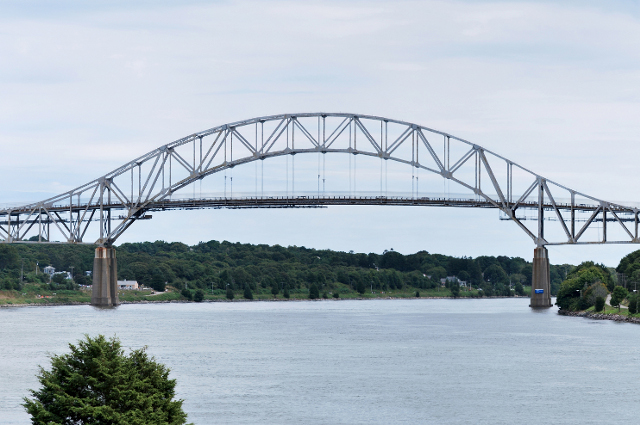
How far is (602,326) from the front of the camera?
286 ft

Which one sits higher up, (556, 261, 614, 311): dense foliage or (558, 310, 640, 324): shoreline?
(556, 261, 614, 311): dense foliage

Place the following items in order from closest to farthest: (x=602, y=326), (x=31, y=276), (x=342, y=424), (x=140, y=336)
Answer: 1. (x=342, y=424)
2. (x=140, y=336)
3. (x=602, y=326)
4. (x=31, y=276)

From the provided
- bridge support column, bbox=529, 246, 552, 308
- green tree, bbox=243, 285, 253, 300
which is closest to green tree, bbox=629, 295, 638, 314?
bridge support column, bbox=529, 246, 552, 308

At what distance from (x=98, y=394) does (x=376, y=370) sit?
31676 mm

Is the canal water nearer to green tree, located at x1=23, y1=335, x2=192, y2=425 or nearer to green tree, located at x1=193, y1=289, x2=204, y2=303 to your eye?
green tree, located at x1=23, y1=335, x2=192, y2=425

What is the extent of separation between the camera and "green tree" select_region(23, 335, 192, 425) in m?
22.2

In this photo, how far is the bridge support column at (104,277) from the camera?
114250mm

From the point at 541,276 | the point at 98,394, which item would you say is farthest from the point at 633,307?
the point at 98,394

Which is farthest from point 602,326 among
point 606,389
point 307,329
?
point 606,389

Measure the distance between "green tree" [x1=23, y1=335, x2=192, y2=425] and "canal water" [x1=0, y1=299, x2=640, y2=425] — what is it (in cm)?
1337

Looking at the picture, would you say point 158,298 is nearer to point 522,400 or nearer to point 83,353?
point 522,400

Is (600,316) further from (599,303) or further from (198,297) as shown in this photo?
(198,297)

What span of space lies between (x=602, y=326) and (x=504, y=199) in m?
32.7

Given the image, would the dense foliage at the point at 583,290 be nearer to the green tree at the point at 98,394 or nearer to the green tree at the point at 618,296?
the green tree at the point at 618,296
